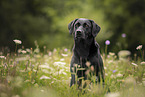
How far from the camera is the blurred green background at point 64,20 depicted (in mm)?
11953

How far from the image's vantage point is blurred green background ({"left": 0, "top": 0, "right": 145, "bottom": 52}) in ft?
39.2

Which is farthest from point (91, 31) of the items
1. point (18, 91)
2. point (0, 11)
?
point (0, 11)

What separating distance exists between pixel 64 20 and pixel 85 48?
9.51m

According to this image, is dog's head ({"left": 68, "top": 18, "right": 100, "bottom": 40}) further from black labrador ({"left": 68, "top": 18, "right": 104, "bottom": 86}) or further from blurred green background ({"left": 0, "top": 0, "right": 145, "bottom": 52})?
blurred green background ({"left": 0, "top": 0, "right": 145, "bottom": 52})

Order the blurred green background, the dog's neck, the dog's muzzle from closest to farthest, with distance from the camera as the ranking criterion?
the dog's muzzle
the dog's neck
the blurred green background

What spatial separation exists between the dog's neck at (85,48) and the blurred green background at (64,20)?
674 centimetres

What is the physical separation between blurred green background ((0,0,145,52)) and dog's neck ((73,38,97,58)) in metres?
6.74

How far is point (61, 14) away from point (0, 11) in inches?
180

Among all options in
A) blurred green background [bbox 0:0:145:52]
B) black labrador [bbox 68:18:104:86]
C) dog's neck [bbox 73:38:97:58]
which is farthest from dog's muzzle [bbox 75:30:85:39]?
blurred green background [bbox 0:0:145:52]

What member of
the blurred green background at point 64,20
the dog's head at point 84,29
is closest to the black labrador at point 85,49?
the dog's head at point 84,29

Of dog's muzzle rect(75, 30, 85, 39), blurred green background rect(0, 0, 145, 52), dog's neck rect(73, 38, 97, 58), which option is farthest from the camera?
blurred green background rect(0, 0, 145, 52)

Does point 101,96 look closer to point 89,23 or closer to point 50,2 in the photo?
point 89,23

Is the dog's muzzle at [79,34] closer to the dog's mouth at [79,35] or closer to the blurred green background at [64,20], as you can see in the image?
the dog's mouth at [79,35]

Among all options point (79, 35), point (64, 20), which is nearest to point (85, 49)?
point (79, 35)
